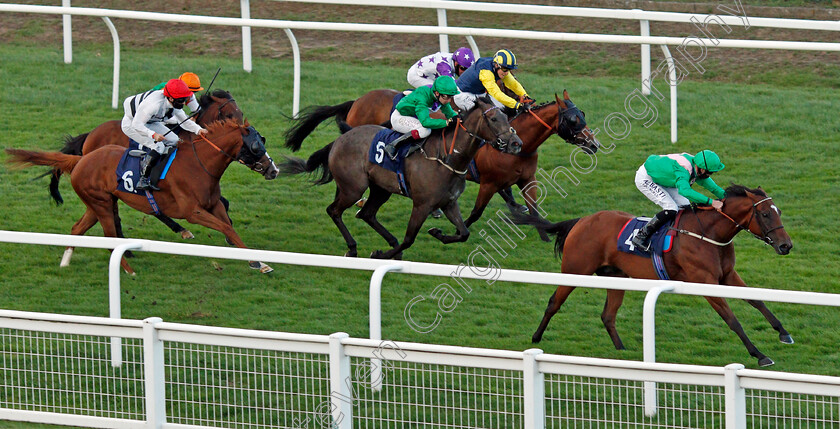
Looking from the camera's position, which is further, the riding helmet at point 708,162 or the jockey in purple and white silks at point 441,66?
the jockey in purple and white silks at point 441,66

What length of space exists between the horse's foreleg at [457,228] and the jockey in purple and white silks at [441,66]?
4.25ft

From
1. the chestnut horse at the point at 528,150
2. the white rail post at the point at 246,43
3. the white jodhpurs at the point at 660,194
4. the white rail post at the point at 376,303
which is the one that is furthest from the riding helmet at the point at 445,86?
the white rail post at the point at 246,43

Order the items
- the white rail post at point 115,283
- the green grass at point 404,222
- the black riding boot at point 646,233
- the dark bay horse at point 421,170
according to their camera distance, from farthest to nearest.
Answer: the dark bay horse at point 421,170 → the green grass at point 404,222 → the black riding boot at point 646,233 → the white rail post at point 115,283

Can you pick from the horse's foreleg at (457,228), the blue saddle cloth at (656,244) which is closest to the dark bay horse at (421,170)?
the horse's foreleg at (457,228)

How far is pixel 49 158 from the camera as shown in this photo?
8.80 m

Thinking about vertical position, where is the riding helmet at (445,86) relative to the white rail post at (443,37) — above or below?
below

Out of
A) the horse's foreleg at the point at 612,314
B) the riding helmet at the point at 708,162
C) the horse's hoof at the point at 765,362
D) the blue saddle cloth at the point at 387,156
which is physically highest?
the riding helmet at the point at 708,162

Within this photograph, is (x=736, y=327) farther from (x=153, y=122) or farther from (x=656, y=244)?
(x=153, y=122)

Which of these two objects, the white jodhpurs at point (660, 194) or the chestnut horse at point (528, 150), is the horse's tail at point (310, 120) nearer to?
the chestnut horse at point (528, 150)

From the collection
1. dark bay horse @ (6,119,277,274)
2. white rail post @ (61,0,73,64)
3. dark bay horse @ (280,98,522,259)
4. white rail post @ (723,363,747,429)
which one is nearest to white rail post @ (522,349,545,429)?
white rail post @ (723,363,747,429)

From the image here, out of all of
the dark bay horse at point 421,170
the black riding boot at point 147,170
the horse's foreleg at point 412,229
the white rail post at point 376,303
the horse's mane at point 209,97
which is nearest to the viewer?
the white rail post at point 376,303

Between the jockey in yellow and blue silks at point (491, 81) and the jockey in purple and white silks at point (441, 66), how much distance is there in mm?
231

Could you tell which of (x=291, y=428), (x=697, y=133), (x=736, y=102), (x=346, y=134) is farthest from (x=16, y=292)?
(x=736, y=102)

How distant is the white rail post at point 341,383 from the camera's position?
4566 mm
